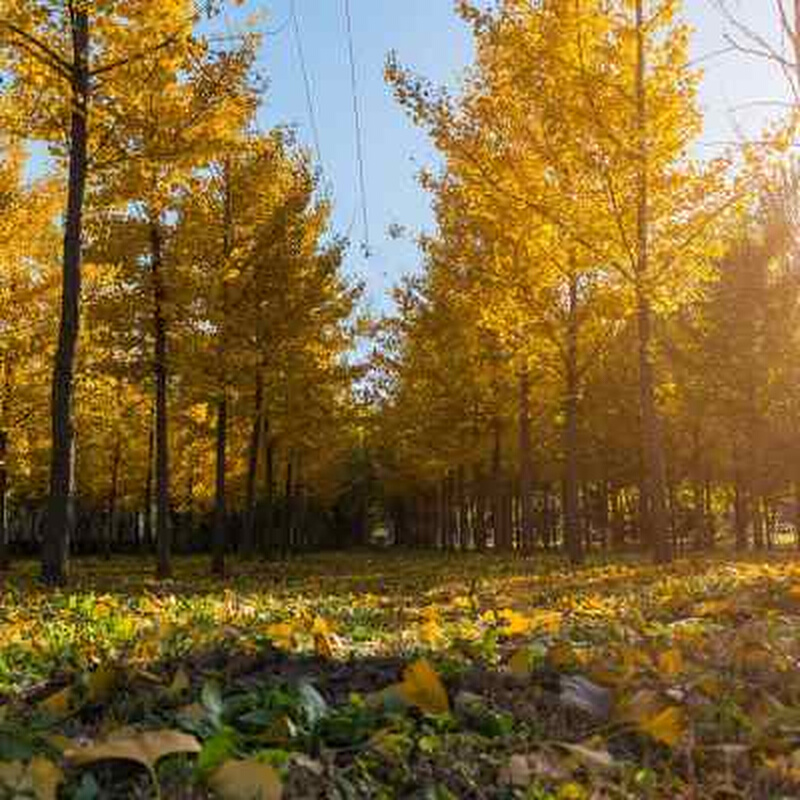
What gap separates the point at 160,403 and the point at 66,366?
5095mm

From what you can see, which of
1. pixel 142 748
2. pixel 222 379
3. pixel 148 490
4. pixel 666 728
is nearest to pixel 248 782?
pixel 142 748

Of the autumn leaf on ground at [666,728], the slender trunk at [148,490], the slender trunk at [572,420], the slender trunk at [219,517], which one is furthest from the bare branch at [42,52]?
the slender trunk at [148,490]

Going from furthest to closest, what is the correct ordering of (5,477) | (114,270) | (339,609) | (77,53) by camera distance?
(5,477)
(114,270)
(77,53)
(339,609)

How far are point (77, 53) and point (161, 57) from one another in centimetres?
87

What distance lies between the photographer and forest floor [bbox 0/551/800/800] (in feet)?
6.82

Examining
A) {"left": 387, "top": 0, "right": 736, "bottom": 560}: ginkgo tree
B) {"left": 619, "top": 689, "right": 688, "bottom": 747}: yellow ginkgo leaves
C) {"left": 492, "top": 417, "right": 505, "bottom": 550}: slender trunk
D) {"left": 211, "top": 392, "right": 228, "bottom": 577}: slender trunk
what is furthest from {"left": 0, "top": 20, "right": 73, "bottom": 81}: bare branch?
{"left": 492, "top": 417, "right": 505, "bottom": 550}: slender trunk

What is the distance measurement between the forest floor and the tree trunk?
33.4 ft

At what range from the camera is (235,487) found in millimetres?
39219

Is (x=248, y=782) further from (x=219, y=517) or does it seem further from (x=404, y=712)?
(x=219, y=517)

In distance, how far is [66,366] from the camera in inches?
392

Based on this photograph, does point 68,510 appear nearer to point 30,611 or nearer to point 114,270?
point 30,611

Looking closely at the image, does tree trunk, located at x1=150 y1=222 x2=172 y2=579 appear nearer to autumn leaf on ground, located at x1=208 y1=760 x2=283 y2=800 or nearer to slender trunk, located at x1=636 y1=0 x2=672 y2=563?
slender trunk, located at x1=636 y1=0 x2=672 y2=563

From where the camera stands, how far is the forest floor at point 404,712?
208 cm

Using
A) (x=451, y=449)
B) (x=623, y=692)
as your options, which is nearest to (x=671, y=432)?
(x=451, y=449)
